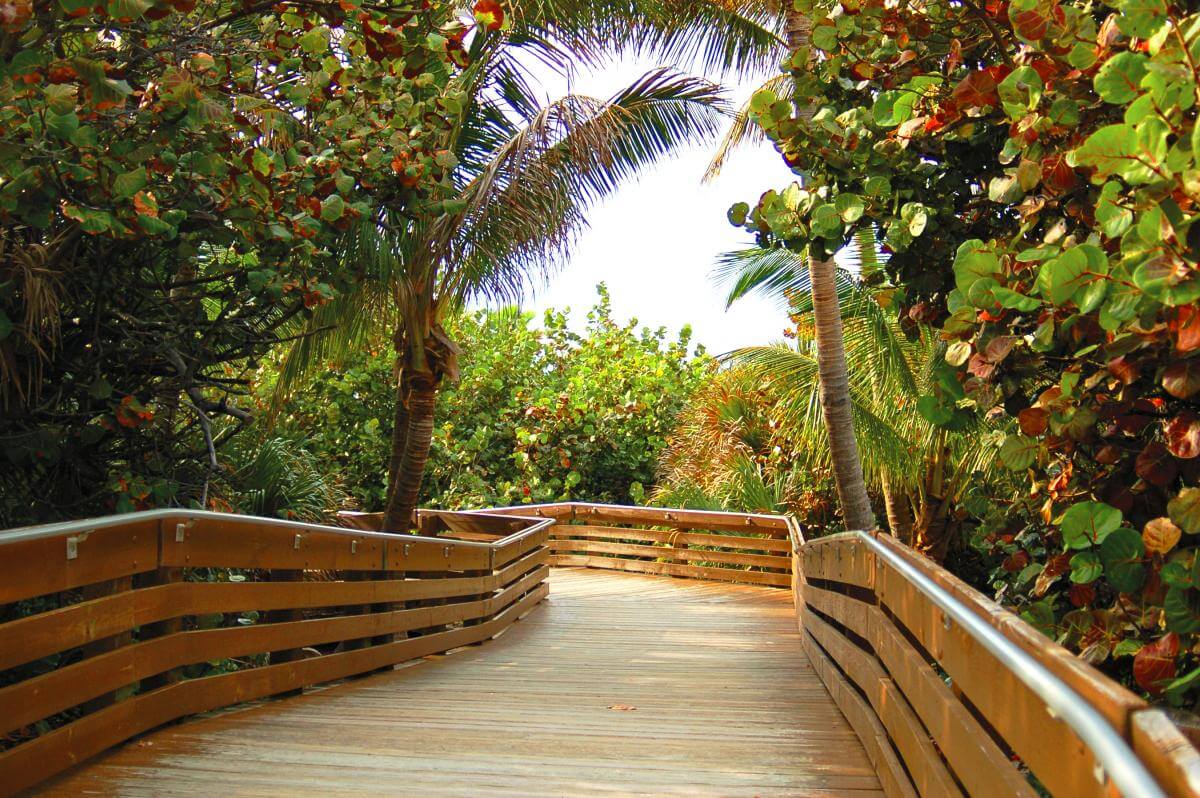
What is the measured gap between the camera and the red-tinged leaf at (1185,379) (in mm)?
3033

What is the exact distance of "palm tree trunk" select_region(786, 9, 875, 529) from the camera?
1055 centimetres

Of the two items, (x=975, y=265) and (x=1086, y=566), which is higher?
(x=975, y=265)

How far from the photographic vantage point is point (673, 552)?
15805mm

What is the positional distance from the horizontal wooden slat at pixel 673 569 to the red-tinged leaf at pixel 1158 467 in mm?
11180

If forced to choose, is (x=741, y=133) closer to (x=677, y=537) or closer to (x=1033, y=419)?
(x=677, y=537)

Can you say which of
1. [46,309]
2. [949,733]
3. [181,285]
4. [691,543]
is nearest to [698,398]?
[691,543]

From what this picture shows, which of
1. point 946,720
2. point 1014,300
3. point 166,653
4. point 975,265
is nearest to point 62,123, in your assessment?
point 166,653

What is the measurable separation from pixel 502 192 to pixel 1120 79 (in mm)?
7505

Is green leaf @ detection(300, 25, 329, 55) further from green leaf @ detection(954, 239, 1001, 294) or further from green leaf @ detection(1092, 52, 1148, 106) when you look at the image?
green leaf @ detection(1092, 52, 1148, 106)

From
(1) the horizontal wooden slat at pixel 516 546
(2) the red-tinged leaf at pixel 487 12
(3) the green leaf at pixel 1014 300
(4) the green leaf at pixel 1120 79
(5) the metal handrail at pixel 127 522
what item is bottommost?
(1) the horizontal wooden slat at pixel 516 546

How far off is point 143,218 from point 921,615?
352cm

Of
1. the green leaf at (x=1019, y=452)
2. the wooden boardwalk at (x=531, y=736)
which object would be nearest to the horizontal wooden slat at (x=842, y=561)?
the wooden boardwalk at (x=531, y=736)

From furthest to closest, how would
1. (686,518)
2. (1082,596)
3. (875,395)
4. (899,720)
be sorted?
(686,518) → (875,395) → (899,720) → (1082,596)

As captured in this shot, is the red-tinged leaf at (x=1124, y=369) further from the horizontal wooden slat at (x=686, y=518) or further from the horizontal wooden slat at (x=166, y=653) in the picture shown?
the horizontal wooden slat at (x=686, y=518)
